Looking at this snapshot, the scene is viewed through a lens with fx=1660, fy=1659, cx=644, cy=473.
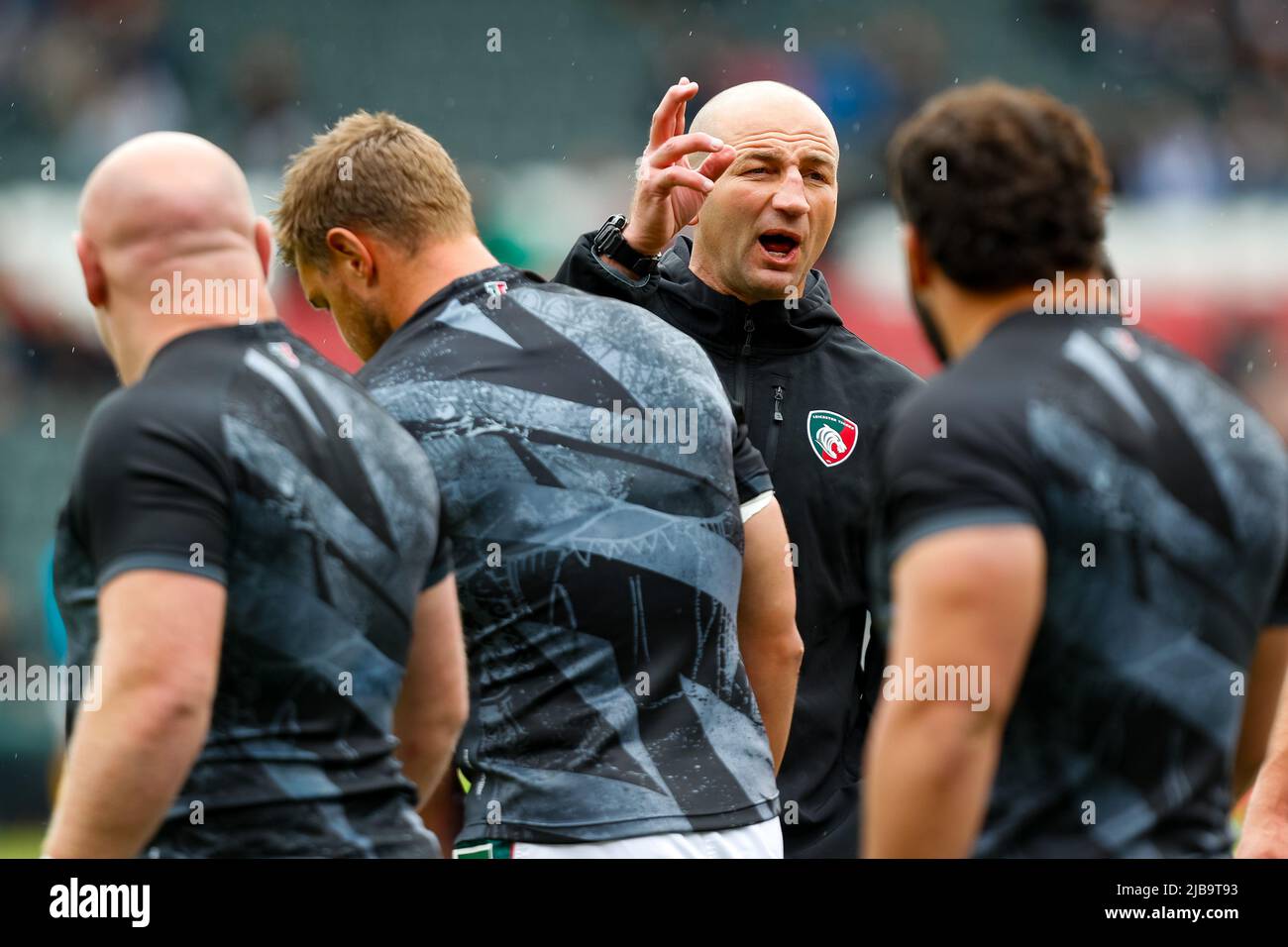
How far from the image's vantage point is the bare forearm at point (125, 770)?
2.33 meters

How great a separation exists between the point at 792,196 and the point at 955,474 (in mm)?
2304

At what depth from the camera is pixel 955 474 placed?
2.11 m

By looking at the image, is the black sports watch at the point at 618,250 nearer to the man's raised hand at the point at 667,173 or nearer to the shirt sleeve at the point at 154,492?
the man's raised hand at the point at 667,173

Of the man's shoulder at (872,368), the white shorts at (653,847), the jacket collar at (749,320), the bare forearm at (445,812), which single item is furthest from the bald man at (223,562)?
the man's shoulder at (872,368)

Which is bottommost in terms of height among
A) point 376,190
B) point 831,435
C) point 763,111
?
point 831,435

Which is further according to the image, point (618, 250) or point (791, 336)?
point (791, 336)

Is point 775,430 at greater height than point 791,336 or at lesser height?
lesser

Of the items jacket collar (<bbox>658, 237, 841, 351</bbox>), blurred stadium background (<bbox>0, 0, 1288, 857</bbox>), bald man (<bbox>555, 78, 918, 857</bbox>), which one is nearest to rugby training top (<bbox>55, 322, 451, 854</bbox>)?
bald man (<bbox>555, 78, 918, 857</bbox>)

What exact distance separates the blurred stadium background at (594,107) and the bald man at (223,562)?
839 cm

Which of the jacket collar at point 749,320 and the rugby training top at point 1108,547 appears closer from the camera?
the rugby training top at point 1108,547

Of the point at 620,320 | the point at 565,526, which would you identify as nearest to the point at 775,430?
the point at 620,320

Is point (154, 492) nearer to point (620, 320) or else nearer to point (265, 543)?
point (265, 543)

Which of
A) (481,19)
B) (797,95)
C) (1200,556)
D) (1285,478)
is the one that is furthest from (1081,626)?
(481,19)

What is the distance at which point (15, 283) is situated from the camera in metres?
11.1
